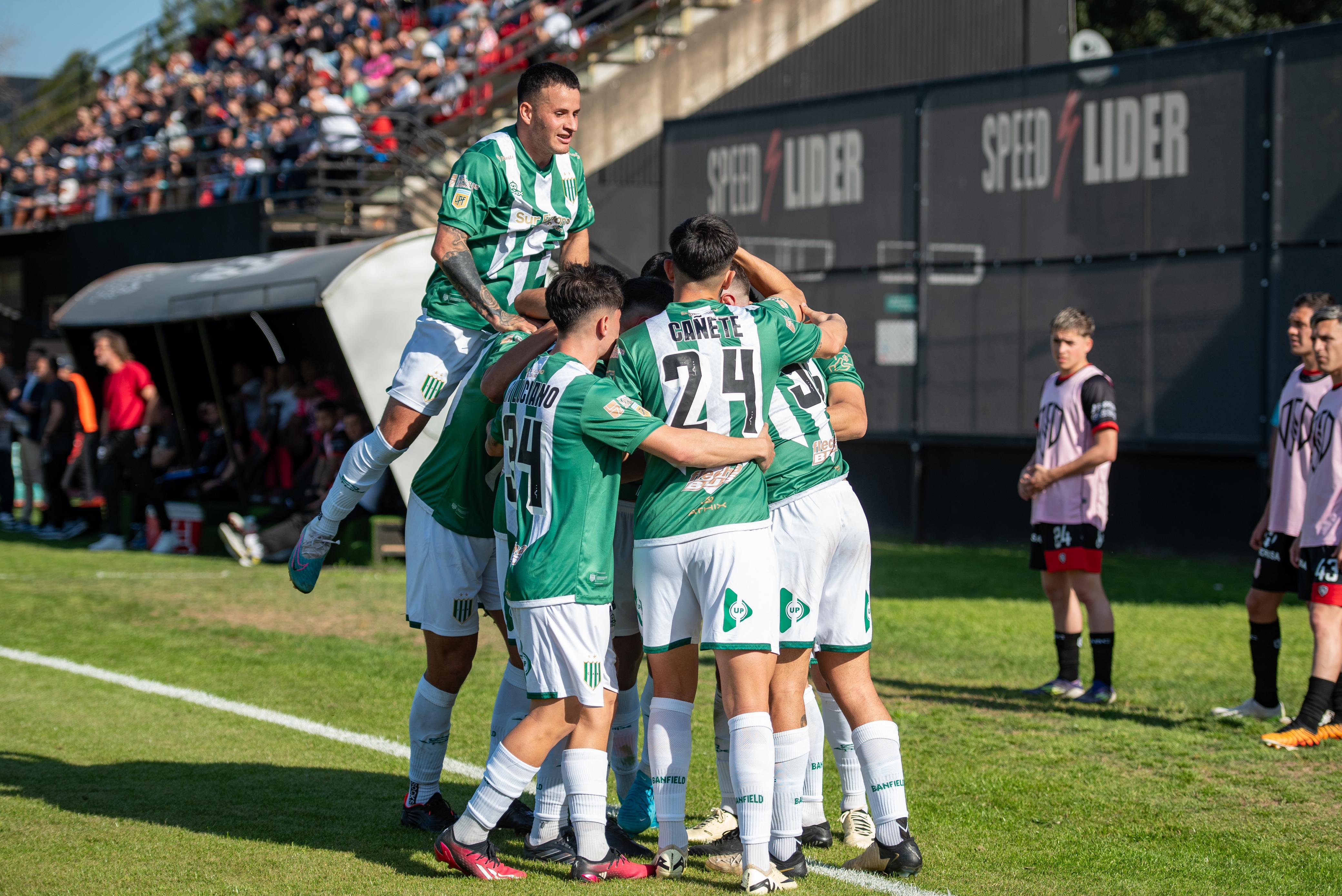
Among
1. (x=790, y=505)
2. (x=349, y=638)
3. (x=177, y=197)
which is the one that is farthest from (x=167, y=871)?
(x=177, y=197)

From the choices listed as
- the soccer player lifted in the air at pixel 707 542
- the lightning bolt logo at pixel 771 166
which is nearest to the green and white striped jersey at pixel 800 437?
the soccer player lifted in the air at pixel 707 542

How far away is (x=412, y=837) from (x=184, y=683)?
3379 mm

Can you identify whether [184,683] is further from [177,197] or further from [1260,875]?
[177,197]

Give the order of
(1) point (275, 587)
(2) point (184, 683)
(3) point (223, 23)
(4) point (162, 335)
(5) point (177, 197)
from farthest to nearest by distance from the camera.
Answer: (3) point (223, 23) < (5) point (177, 197) < (4) point (162, 335) < (1) point (275, 587) < (2) point (184, 683)

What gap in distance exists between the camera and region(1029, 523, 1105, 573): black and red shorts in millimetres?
7629

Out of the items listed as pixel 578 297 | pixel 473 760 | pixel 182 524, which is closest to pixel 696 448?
pixel 578 297

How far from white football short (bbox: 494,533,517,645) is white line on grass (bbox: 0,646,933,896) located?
587 millimetres

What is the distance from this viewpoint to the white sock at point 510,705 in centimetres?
512

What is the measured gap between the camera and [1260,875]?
4.60m

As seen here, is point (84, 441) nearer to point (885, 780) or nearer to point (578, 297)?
point (578, 297)

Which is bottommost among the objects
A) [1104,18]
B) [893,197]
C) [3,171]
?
[893,197]

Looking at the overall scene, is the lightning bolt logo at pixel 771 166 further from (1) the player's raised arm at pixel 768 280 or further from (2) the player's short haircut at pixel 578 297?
(2) the player's short haircut at pixel 578 297

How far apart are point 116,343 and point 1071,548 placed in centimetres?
1139

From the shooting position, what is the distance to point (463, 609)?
202 inches
